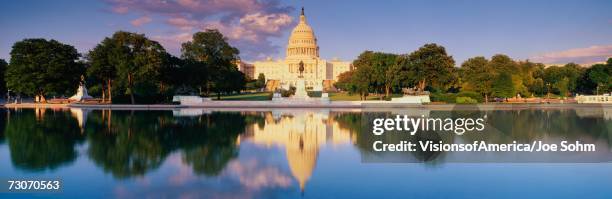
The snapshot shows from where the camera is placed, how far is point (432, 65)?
189 ft

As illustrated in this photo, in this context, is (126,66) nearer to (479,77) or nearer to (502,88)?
(479,77)

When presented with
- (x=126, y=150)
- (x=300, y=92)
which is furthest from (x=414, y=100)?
(x=126, y=150)

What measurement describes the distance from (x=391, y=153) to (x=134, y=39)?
39.9m

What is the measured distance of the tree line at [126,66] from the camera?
4897 cm

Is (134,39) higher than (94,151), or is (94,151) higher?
(134,39)

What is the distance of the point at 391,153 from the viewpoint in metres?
15.4

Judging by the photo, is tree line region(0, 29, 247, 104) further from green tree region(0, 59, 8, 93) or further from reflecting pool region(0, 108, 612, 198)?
reflecting pool region(0, 108, 612, 198)

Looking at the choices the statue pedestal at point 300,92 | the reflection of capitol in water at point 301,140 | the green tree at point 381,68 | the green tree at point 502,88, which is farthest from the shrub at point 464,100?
the reflection of capitol in water at point 301,140

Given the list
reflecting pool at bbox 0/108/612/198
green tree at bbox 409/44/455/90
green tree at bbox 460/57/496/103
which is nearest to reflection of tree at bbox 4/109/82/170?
reflecting pool at bbox 0/108/612/198

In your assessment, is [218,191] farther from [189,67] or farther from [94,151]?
[189,67]

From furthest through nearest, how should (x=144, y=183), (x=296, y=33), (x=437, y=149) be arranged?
(x=296, y=33) < (x=437, y=149) < (x=144, y=183)

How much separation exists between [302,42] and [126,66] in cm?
10822

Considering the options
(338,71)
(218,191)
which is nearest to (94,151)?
(218,191)

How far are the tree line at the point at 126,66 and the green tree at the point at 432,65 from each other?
2224cm
